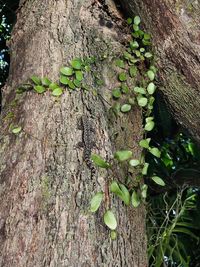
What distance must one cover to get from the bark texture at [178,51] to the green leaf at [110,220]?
50cm

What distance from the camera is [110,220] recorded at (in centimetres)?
92

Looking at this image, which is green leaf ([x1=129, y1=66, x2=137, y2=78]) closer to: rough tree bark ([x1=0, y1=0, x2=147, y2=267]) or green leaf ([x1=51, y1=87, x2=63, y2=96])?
rough tree bark ([x1=0, y1=0, x2=147, y2=267])

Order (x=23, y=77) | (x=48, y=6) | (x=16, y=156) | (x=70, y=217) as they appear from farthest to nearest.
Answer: (x=48, y=6), (x=23, y=77), (x=16, y=156), (x=70, y=217)

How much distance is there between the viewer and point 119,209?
994 mm

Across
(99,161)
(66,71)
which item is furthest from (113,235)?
(66,71)

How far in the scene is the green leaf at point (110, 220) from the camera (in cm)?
91

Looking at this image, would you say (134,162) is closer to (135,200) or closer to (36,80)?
(135,200)

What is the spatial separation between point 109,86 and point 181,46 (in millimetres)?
248

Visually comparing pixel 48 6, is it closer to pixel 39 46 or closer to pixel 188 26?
pixel 39 46

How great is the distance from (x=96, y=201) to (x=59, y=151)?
17 centimetres

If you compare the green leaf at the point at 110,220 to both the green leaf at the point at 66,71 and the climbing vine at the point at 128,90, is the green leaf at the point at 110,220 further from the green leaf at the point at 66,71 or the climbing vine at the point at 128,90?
the green leaf at the point at 66,71

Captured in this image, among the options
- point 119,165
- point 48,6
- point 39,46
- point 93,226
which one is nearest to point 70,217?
point 93,226

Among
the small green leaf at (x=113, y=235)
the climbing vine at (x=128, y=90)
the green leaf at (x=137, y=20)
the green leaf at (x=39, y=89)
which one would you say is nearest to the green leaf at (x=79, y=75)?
the climbing vine at (x=128, y=90)

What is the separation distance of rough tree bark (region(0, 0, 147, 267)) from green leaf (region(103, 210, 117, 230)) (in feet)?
0.06
